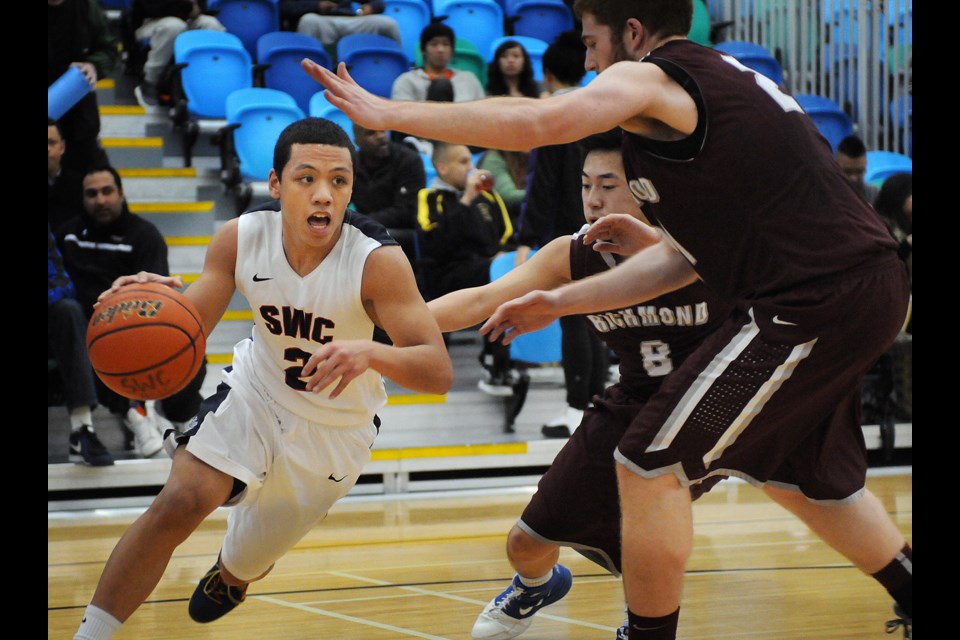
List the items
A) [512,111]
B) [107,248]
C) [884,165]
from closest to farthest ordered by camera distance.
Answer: [512,111], [107,248], [884,165]

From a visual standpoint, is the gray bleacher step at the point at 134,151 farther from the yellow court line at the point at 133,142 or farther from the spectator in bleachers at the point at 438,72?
the spectator in bleachers at the point at 438,72

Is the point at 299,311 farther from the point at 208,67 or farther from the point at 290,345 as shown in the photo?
the point at 208,67

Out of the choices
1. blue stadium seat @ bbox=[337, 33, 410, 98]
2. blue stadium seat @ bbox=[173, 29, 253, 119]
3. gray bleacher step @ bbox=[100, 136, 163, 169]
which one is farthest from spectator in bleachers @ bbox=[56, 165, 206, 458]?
blue stadium seat @ bbox=[337, 33, 410, 98]

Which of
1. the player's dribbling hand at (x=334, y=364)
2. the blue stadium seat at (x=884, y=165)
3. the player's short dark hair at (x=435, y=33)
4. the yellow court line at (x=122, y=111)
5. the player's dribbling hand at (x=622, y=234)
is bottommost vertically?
the blue stadium seat at (x=884, y=165)

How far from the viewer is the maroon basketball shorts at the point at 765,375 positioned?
276cm

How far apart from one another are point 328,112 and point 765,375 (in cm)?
660

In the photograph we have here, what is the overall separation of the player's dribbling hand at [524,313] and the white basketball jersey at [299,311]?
2.13ft

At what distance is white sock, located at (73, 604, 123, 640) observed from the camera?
3.23 meters

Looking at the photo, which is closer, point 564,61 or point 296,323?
point 296,323

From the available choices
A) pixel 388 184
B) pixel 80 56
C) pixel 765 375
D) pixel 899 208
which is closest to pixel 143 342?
pixel 765 375

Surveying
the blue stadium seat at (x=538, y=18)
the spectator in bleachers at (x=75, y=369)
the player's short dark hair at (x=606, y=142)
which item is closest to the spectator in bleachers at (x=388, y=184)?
the spectator in bleachers at (x=75, y=369)

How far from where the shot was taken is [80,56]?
7820 millimetres

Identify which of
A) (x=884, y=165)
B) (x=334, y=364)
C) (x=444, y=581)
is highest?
Answer: (x=334, y=364)

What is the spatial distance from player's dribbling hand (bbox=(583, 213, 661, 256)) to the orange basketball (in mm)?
1223
